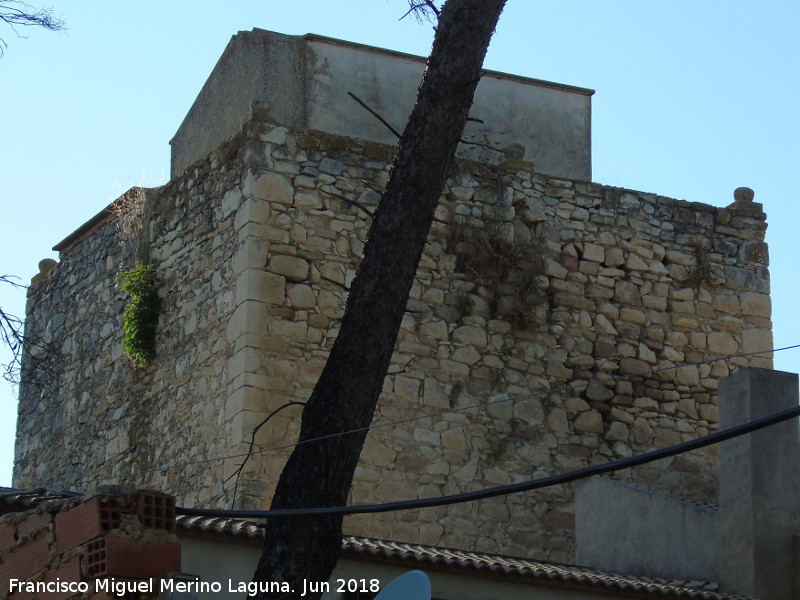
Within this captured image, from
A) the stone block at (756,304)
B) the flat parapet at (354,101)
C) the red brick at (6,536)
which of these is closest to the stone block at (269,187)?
the flat parapet at (354,101)

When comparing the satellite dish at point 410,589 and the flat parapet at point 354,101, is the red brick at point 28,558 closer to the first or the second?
the satellite dish at point 410,589

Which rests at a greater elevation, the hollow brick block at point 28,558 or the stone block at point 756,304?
the stone block at point 756,304

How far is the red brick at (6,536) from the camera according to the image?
8062 mm

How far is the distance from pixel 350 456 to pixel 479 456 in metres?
4.73

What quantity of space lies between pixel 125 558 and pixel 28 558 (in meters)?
0.83

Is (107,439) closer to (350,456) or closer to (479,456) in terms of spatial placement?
(479,456)

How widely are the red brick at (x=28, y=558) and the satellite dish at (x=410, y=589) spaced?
1.73m

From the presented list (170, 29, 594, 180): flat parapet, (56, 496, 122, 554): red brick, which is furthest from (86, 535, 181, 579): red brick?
(170, 29, 594, 180): flat parapet

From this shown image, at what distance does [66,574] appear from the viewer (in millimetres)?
7566

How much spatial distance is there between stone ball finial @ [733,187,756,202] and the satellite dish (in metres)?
7.65

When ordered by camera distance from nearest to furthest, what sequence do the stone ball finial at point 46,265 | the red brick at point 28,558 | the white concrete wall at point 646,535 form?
the red brick at point 28,558
the white concrete wall at point 646,535
the stone ball finial at point 46,265

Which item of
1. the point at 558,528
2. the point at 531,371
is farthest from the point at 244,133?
the point at 558,528

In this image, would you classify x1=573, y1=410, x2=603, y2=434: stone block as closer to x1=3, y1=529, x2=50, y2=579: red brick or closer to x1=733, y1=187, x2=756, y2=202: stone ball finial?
x1=733, y1=187, x2=756, y2=202: stone ball finial

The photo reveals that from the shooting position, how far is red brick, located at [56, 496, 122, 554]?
7.38m
